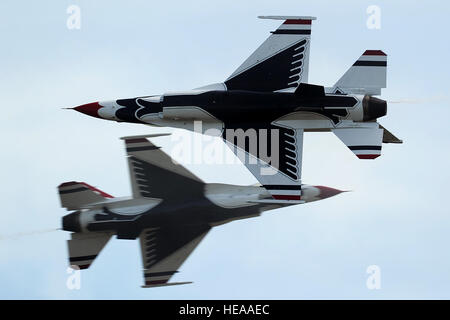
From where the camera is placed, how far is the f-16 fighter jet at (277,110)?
23438 mm

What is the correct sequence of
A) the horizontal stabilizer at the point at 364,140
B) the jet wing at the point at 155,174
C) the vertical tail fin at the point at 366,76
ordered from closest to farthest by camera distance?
the horizontal stabilizer at the point at 364,140 < the vertical tail fin at the point at 366,76 < the jet wing at the point at 155,174

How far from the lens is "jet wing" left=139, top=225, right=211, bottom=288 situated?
24.7 metres

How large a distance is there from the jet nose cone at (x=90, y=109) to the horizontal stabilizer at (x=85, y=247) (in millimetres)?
3105

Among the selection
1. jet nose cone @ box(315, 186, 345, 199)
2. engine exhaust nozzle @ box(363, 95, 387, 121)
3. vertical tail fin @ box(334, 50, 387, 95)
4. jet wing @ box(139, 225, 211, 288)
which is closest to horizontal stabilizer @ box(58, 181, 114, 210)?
jet wing @ box(139, 225, 211, 288)

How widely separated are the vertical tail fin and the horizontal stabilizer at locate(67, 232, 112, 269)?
716 centimetres

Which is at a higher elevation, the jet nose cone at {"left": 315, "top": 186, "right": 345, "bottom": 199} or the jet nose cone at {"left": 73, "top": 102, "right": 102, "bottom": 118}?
the jet nose cone at {"left": 73, "top": 102, "right": 102, "bottom": 118}

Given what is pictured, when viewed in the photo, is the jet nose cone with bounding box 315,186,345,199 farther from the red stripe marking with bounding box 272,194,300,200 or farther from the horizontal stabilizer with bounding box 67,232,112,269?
the horizontal stabilizer with bounding box 67,232,112,269

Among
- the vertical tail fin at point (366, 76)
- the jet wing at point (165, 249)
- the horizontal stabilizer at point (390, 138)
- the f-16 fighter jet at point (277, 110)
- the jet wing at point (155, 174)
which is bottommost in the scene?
the jet wing at point (165, 249)

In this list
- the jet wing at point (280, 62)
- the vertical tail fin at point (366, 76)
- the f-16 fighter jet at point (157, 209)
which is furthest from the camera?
the f-16 fighter jet at point (157, 209)

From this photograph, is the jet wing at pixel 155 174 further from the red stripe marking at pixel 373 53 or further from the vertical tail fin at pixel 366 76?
the red stripe marking at pixel 373 53

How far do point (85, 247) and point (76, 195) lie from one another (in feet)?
4.51

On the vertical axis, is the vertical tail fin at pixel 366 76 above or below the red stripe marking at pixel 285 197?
above

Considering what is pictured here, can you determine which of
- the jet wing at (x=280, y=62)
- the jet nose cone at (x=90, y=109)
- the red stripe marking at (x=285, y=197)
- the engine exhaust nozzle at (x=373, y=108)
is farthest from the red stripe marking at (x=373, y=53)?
the jet nose cone at (x=90, y=109)

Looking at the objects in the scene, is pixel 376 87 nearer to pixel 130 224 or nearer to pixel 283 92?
pixel 283 92
